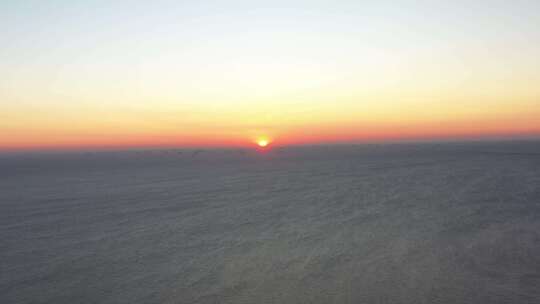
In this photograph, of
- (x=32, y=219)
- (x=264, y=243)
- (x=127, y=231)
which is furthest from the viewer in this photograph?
(x=32, y=219)

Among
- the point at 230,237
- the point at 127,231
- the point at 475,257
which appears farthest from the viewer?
the point at 127,231

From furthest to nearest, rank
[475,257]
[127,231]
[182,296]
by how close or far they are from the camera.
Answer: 1. [127,231]
2. [475,257]
3. [182,296]

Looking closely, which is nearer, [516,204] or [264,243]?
[264,243]

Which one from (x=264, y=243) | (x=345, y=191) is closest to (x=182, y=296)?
(x=264, y=243)

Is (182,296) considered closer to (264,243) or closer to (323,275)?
(323,275)

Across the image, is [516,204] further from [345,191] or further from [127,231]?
[127,231]

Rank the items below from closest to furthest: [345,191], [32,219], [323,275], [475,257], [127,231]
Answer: [323,275] < [475,257] < [127,231] < [32,219] < [345,191]

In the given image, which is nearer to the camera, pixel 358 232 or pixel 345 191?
pixel 358 232

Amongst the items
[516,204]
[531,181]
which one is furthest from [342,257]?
[531,181]
